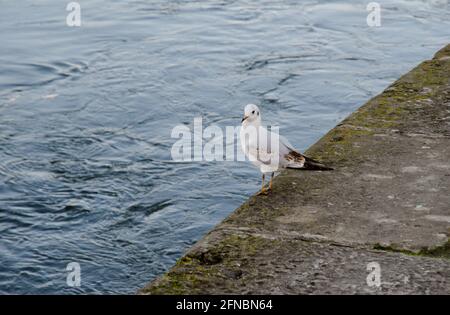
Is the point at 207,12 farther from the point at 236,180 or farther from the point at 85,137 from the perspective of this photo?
the point at 236,180

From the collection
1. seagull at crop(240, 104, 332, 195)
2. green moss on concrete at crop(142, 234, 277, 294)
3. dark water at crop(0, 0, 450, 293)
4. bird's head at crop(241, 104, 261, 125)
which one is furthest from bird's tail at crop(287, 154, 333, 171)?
dark water at crop(0, 0, 450, 293)

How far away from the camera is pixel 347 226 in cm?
373

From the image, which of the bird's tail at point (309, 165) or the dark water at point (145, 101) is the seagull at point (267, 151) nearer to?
the bird's tail at point (309, 165)

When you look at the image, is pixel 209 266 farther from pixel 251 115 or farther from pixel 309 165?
pixel 251 115

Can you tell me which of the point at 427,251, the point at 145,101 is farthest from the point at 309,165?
the point at 145,101

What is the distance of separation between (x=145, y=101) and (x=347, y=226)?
4.85 metres

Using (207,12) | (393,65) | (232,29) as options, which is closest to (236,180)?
(393,65)

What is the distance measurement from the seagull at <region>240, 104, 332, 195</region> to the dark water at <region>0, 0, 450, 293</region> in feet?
4.16

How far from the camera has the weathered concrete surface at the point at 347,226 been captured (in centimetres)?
327

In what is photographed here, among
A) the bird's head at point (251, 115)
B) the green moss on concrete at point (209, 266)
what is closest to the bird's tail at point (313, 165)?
the bird's head at point (251, 115)

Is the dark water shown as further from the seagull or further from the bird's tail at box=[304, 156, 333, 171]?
the bird's tail at box=[304, 156, 333, 171]

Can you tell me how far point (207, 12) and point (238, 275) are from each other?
8.32 metres

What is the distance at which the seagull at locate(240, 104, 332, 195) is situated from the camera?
427cm

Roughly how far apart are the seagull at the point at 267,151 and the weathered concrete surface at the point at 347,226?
8cm
